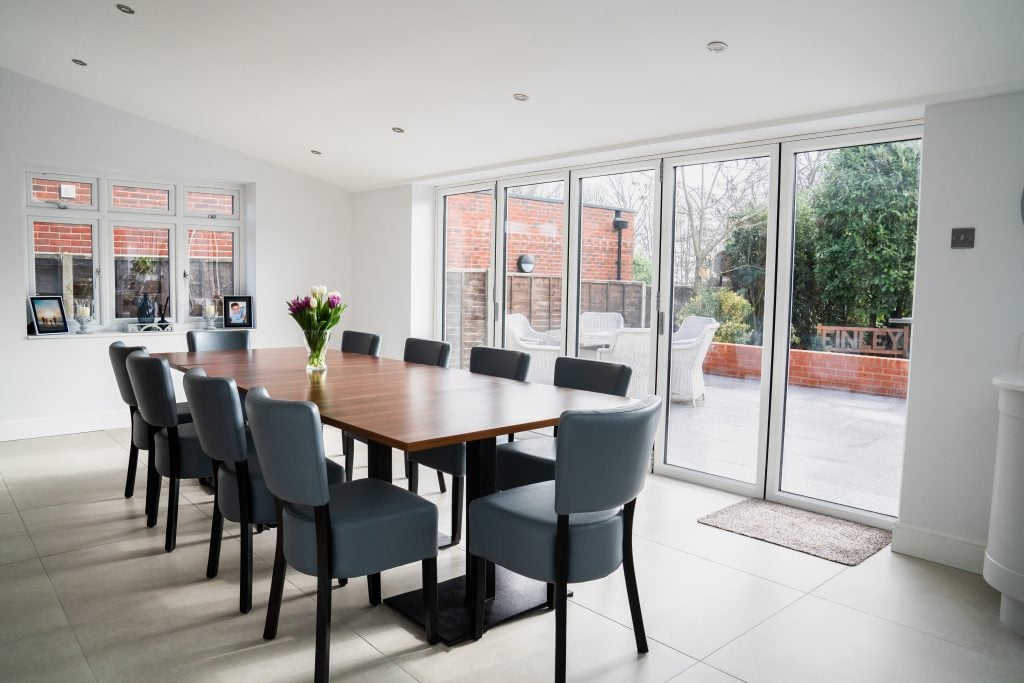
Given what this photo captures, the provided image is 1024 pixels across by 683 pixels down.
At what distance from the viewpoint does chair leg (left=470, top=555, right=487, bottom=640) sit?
2.66m

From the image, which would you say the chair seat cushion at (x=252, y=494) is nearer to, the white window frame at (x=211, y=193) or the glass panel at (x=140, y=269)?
the glass panel at (x=140, y=269)

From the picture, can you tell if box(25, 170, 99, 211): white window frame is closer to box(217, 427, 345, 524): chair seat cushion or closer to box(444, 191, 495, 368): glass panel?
box(444, 191, 495, 368): glass panel

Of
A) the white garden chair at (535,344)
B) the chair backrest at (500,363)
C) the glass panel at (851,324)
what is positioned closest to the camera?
the glass panel at (851,324)

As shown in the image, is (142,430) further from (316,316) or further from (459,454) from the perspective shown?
(459,454)

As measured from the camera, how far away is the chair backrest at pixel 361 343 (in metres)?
5.29

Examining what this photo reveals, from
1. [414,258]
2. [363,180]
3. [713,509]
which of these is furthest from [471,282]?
[713,509]

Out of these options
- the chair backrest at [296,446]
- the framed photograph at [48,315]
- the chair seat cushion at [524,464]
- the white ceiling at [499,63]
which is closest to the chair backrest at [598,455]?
the chair backrest at [296,446]

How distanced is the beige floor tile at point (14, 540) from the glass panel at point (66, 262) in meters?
2.81

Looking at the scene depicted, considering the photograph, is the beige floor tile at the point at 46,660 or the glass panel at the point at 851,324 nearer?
the beige floor tile at the point at 46,660

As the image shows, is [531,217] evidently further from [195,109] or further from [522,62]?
[195,109]

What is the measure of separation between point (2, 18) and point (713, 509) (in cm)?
549

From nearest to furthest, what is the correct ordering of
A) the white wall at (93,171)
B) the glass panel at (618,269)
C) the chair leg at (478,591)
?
the chair leg at (478,591), the glass panel at (618,269), the white wall at (93,171)

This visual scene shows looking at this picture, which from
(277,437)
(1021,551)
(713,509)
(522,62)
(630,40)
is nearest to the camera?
(277,437)

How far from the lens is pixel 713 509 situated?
437 cm
